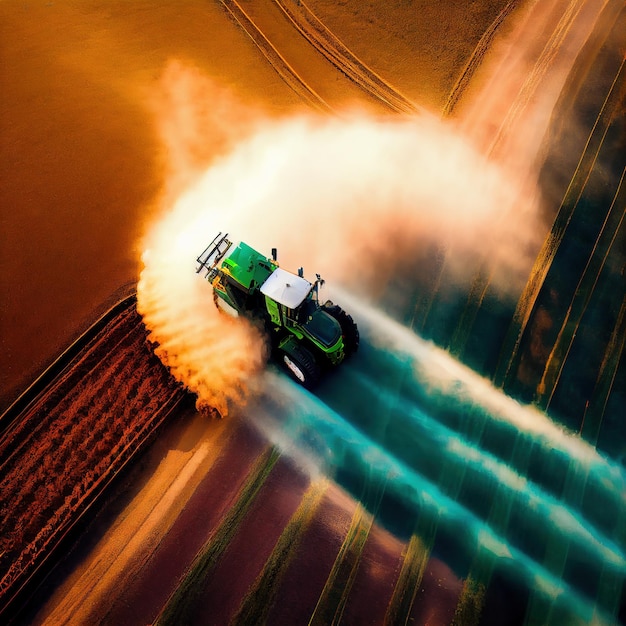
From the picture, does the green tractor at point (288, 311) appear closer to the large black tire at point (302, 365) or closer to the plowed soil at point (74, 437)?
the large black tire at point (302, 365)

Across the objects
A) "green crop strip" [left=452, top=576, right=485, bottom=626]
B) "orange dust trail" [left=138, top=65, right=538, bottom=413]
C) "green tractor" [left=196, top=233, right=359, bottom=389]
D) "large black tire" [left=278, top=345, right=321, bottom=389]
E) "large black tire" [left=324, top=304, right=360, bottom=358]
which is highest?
"orange dust trail" [left=138, top=65, right=538, bottom=413]

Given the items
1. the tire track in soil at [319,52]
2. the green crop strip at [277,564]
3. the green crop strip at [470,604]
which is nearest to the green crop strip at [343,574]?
the green crop strip at [277,564]

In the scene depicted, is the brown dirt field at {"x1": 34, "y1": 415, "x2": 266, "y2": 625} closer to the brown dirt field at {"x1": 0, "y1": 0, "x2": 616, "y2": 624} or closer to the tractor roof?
the brown dirt field at {"x1": 0, "y1": 0, "x2": 616, "y2": 624}

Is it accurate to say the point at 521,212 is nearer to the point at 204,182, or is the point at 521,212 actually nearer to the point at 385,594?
the point at 204,182

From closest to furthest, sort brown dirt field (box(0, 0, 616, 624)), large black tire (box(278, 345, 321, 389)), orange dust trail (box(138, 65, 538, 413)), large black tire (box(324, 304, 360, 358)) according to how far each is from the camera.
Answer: brown dirt field (box(0, 0, 616, 624)) → large black tire (box(278, 345, 321, 389)) → large black tire (box(324, 304, 360, 358)) → orange dust trail (box(138, 65, 538, 413))

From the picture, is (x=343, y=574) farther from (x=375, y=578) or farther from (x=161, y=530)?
(x=161, y=530)

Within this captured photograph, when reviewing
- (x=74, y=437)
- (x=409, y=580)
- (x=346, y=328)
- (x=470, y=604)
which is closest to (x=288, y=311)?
(x=346, y=328)

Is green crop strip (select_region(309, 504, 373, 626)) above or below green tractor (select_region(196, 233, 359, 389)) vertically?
below

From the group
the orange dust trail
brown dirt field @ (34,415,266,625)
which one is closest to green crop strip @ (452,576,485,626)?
brown dirt field @ (34,415,266,625)

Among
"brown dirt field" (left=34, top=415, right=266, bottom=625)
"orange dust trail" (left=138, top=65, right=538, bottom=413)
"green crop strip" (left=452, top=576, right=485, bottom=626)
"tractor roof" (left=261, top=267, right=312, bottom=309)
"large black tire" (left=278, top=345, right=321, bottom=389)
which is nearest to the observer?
"green crop strip" (left=452, top=576, right=485, bottom=626)
